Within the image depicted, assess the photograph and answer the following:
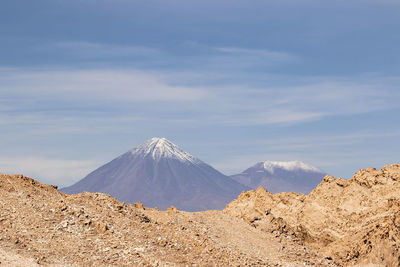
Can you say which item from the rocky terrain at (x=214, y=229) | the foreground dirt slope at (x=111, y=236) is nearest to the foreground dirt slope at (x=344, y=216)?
the rocky terrain at (x=214, y=229)

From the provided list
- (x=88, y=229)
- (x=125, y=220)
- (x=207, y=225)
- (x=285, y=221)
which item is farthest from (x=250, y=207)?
(x=88, y=229)

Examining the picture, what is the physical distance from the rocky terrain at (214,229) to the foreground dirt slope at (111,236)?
55mm

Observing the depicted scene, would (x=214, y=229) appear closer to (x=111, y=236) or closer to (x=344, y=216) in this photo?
(x=111, y=236)

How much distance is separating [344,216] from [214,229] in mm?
11007

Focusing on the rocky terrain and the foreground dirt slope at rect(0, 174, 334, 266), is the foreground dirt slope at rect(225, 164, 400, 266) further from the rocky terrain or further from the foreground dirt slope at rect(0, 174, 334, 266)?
the foreground dirt slope at rect(0, 174, 334, 266)

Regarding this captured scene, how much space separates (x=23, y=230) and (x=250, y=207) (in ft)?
68.4

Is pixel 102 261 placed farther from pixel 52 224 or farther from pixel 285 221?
pixel 285 221

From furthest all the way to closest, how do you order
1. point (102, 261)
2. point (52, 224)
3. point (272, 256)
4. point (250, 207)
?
point (250, 207), point (272, 256), point (52, 224), point (102, 261)

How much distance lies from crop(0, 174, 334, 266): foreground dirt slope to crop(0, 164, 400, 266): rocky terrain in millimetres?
55

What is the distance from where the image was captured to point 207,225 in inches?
1526

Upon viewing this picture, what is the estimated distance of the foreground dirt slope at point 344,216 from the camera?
136ft

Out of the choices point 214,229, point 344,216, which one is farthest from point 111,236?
point 344,216

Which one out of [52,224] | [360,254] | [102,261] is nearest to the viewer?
[102,261]

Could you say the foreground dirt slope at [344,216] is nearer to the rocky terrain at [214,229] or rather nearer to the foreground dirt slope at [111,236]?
the rocky terrain at [214,229]
